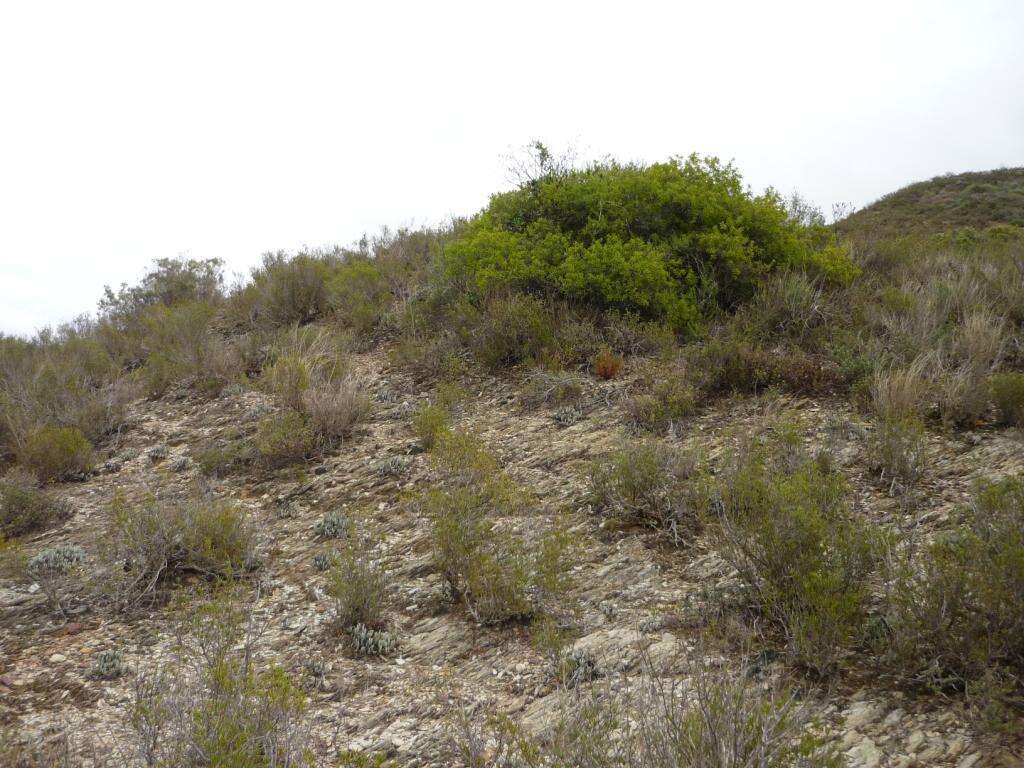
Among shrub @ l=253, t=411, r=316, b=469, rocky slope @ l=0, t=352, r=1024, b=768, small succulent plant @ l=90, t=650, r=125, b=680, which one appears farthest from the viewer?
shrub @ l=253, t=411, r=316, b=469

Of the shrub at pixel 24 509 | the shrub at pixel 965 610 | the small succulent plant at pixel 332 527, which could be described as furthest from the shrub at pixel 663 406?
the shrub at pixel 24 509

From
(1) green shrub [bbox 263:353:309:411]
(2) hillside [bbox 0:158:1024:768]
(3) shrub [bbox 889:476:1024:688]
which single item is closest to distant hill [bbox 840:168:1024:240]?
(2) hillside [bbox 0:158:1024:768]

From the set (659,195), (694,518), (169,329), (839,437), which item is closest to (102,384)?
(169,329)

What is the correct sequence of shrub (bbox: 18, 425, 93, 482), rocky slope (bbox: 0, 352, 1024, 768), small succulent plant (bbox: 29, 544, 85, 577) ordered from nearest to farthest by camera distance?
rocky slope (bbox: 0, 352, 1024, 768) → small succulent plant (bbox: 29, 544, 85, 577) → shrub (bbox: 18, 425, 93, 482)

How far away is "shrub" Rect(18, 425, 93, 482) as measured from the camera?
6.67m

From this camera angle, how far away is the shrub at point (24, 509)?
5.51 m

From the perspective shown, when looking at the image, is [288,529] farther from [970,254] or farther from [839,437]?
[970,254]

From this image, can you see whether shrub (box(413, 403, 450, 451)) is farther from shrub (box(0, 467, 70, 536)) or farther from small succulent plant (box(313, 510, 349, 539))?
shrub (box(0, 467, 70, 536))

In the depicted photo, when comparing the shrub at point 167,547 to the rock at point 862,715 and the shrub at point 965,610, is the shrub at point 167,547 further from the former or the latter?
the shrub at point 965,610

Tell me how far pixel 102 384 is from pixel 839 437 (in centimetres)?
980

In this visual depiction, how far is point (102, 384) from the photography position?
9586mm

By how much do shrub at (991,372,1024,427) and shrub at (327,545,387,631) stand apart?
458 centimetres

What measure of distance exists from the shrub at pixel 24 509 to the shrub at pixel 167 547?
1511mm

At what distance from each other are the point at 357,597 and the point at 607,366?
3914 mm
